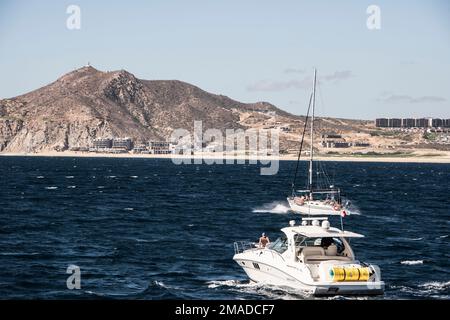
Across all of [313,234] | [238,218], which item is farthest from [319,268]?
[238,218]

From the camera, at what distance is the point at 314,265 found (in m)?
32.4

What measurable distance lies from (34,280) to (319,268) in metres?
15.2

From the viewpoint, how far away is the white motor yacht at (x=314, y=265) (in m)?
30.9

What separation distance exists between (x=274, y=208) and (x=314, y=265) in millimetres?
55548

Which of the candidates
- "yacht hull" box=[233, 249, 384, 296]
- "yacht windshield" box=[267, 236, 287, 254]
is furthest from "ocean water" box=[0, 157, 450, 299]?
"yacht windshield" box=[267, 236, 287, 254]

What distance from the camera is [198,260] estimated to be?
146 feet

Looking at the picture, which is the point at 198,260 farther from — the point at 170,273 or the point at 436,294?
the point at 436,294

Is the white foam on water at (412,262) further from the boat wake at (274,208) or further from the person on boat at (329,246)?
the boat wake at (274,208)

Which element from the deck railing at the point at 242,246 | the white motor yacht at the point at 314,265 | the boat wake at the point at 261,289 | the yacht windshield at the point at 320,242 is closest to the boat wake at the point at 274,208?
the deck railing at the point at 242,246

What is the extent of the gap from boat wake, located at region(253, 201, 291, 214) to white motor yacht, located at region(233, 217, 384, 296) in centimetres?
4585

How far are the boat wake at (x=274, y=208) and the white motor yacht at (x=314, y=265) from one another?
4585 cm

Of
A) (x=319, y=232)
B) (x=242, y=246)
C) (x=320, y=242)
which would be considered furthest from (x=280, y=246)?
(x=242, y=246)

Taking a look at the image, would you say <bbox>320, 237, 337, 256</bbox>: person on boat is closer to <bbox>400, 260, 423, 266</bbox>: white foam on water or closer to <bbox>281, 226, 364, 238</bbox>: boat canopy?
<bbox>281, 226, 364, 238</bbox>: boat canopy

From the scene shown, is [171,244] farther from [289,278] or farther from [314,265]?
[314,265]
